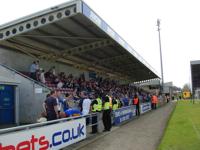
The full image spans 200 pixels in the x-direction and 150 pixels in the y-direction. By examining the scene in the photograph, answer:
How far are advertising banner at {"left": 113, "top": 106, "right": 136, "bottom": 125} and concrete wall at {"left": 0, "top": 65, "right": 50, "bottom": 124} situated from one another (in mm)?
3879

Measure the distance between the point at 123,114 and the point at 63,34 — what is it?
5558 mm

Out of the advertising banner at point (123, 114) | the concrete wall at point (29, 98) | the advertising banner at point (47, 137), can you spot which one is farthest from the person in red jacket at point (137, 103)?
the advertising banner at point (47, 137)

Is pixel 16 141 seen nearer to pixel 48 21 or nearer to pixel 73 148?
pixel 73 148

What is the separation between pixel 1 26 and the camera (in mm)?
15945

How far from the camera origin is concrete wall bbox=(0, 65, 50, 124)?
1770 centimetres

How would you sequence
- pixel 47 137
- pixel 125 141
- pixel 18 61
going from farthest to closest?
pixel 18 61
pixel 125 141
pixel 47 137

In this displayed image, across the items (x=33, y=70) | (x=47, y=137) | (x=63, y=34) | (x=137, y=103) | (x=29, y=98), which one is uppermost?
(x=63, y=34)

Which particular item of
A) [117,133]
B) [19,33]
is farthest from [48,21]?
[117,133]

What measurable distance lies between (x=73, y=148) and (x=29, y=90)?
326 inches

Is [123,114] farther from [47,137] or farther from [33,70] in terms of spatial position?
[47,137]

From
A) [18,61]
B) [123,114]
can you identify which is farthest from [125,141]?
[18,61]

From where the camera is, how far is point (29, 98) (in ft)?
58.7

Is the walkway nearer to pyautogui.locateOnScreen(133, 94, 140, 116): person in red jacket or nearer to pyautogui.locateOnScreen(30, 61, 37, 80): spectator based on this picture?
pyautogui.locateOnScreen(30, 61, 37, 80): spectator

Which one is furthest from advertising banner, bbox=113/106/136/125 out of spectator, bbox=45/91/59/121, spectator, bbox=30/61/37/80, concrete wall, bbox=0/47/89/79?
spectator, bbox=45/91/59/121
